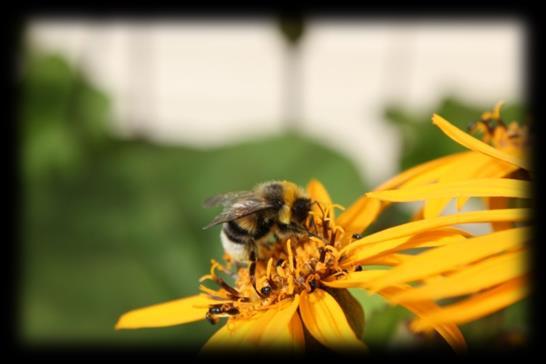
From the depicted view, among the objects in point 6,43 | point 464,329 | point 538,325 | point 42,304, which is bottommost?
point 42,304

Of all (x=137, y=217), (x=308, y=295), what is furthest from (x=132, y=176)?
(x=308, y=295)

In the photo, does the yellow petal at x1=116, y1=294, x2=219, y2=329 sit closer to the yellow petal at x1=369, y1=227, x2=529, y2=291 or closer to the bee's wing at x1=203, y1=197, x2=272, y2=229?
the bee's wing at x1=203, y1=197, x2=272, y2=229

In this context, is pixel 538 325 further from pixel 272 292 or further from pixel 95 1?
pixel 95 1

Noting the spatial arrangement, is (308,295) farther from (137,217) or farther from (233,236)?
(137,217)

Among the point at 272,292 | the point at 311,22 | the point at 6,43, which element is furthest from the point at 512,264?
the point at 6,43

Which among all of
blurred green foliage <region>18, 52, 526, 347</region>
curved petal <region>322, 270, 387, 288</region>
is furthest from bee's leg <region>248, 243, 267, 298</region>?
blurred green foliage <region>18, 52, 526, 347</region>

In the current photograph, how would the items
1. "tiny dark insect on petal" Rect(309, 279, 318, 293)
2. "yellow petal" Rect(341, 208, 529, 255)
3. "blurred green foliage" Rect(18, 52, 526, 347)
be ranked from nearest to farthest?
"yellow petal" Rect(341, 208, 529, 255) → "tiny dark insect on petal" Rect(309, 279, 318, 293) → "blurred green foliage" Rect(18, 52, 526, 347)
